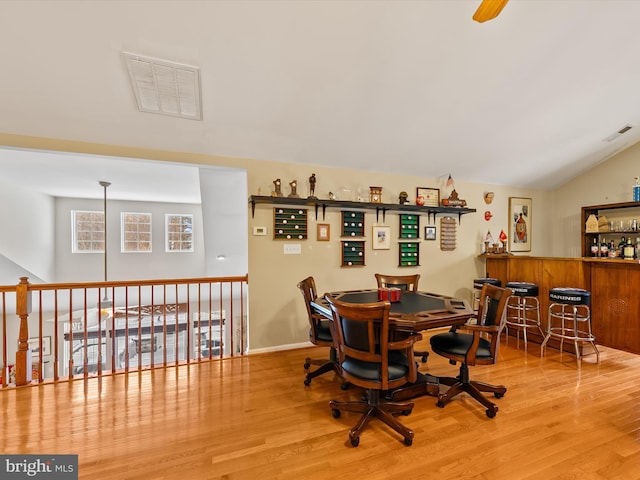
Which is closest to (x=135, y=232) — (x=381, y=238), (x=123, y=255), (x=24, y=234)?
(x=123, y=255)

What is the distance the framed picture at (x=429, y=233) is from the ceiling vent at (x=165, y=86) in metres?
3.53

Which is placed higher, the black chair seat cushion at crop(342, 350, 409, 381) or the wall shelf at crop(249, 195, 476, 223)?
the wall shelf at crop(249, 195, 476, 223)

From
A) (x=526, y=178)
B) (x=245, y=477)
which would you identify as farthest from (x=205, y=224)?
(x=526, y=178)

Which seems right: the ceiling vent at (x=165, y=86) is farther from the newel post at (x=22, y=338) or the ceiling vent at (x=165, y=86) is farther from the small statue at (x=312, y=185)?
the newel post at (x=22, y=338)

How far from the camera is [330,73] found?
8.59ft

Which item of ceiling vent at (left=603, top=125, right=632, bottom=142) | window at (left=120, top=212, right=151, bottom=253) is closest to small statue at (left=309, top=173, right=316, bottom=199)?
ceiling vent at (left=603, top=125, right=632, bottom=142)

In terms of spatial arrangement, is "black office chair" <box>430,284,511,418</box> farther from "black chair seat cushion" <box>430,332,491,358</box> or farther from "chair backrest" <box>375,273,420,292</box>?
"chair backrest" <box>375,273,420,292</box>

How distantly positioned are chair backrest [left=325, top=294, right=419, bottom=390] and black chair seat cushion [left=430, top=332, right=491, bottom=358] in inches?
19.5

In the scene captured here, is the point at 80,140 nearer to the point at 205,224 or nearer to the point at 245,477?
the point at 205,224

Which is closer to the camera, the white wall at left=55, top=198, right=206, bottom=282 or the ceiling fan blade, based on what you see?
the ceiling fan blade

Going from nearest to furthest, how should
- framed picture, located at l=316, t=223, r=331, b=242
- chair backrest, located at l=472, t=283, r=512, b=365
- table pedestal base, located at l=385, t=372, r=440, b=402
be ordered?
chair backrest, located at l=472, t=283, r=512, b=365
table pedestal base, located at l=385, t=372, r=440, b=402
framed picture, located at l=316, t=223, r=331, b=242

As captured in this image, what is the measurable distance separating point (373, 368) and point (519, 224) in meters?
4.85

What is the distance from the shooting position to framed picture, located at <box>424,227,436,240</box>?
462 cm

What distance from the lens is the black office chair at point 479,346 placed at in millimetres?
2249
